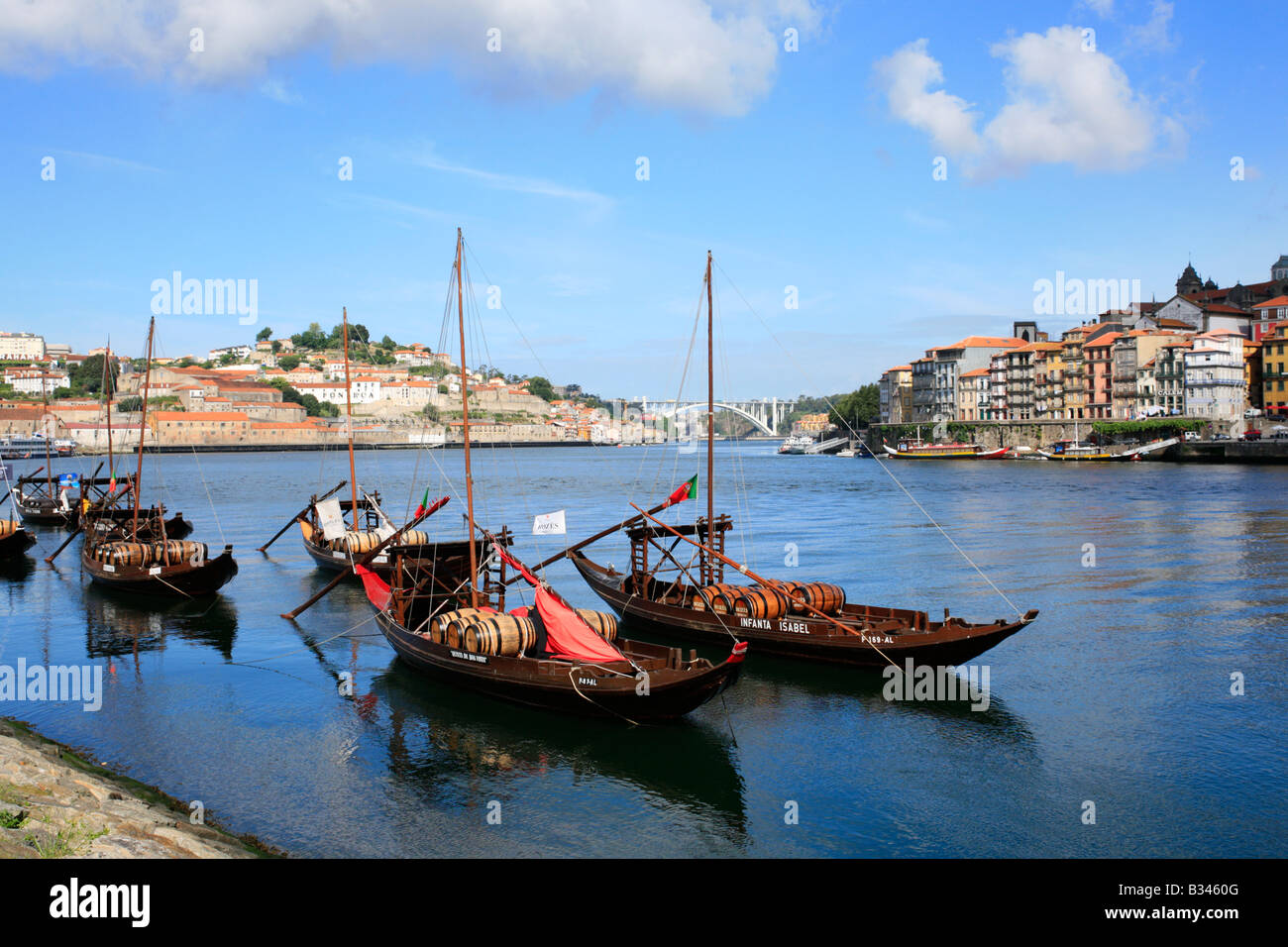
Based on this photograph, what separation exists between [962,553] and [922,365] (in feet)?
453

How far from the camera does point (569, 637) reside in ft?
68.5

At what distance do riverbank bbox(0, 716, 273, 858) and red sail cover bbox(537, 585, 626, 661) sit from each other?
25.3 ft

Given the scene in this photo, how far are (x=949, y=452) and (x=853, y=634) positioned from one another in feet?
467

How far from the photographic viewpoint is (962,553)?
46125mm

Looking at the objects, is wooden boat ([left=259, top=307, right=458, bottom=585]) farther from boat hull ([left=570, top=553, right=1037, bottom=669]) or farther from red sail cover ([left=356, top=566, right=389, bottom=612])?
boat hull ([left=570, top=553, right=1037, bottom=669])

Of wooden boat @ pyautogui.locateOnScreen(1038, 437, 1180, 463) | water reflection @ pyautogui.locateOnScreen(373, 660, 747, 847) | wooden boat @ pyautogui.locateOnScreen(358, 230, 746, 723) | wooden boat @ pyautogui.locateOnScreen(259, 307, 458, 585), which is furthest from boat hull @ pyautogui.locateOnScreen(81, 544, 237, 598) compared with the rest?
wooden boat @ pyautogui.locateOnScreen(1038, 437, 1180, 463)

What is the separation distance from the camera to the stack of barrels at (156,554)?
37031 millimetres

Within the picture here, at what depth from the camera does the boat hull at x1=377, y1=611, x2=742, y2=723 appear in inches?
755

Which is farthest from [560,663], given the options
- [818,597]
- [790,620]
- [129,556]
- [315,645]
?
[129,556]

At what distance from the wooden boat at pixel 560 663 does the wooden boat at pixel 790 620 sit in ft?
16.4

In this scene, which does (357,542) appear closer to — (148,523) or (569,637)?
(148,523)

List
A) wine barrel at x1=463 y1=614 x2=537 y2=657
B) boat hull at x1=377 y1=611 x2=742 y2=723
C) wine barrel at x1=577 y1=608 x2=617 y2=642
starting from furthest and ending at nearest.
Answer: wine barrel at x1=577 y1=608 x2=617 y2=642 < wine barrel at x1=463 y1=614 x2=537 y2=657 < boat hull at x1=377 y1=611 x2=742 y2=723

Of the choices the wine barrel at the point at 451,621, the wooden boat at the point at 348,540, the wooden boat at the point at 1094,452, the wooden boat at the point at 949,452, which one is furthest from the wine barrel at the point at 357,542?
the wooden boat at the point at 949,452

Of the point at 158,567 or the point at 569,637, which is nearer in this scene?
the point at 569,637
